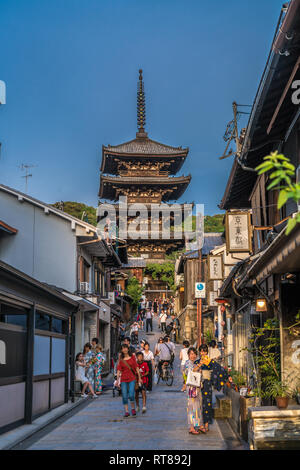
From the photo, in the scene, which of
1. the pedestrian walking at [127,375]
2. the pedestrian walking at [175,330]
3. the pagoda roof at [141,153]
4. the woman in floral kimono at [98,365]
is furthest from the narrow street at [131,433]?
the pagoda roof at [141,153]

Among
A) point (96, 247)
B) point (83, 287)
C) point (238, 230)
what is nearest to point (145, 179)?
point (96, 247)

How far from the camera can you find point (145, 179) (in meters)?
63.0

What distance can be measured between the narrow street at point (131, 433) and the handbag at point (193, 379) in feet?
3.08

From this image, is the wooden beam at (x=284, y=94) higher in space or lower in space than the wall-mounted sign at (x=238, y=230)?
higher

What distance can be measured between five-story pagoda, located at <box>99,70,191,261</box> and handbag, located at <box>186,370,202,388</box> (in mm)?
50683

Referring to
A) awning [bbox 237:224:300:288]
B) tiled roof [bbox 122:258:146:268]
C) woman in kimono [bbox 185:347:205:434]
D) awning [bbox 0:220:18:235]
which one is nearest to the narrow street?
woman in kimono [bbox 185:347:205:434]

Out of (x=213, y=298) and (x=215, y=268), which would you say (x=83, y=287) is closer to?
(x=215, y=268)

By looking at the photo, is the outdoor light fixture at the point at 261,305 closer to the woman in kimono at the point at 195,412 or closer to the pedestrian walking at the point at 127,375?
the woman in kimono at the point at 195,412

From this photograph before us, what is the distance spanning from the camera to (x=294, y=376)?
30.3 ft

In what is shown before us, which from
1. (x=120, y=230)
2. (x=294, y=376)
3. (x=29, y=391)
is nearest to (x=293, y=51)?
(x=294, y=376)

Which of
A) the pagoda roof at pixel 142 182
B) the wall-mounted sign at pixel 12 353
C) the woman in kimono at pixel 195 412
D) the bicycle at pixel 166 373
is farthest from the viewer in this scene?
the pagoda roof at pixel 142 182

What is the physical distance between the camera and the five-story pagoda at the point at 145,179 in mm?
62750

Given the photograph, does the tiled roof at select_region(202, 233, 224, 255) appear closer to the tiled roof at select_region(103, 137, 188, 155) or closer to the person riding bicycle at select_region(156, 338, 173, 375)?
the person riding bicycle at select_region(156, 338, 173, 375)

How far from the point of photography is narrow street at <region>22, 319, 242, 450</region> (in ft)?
32.4
